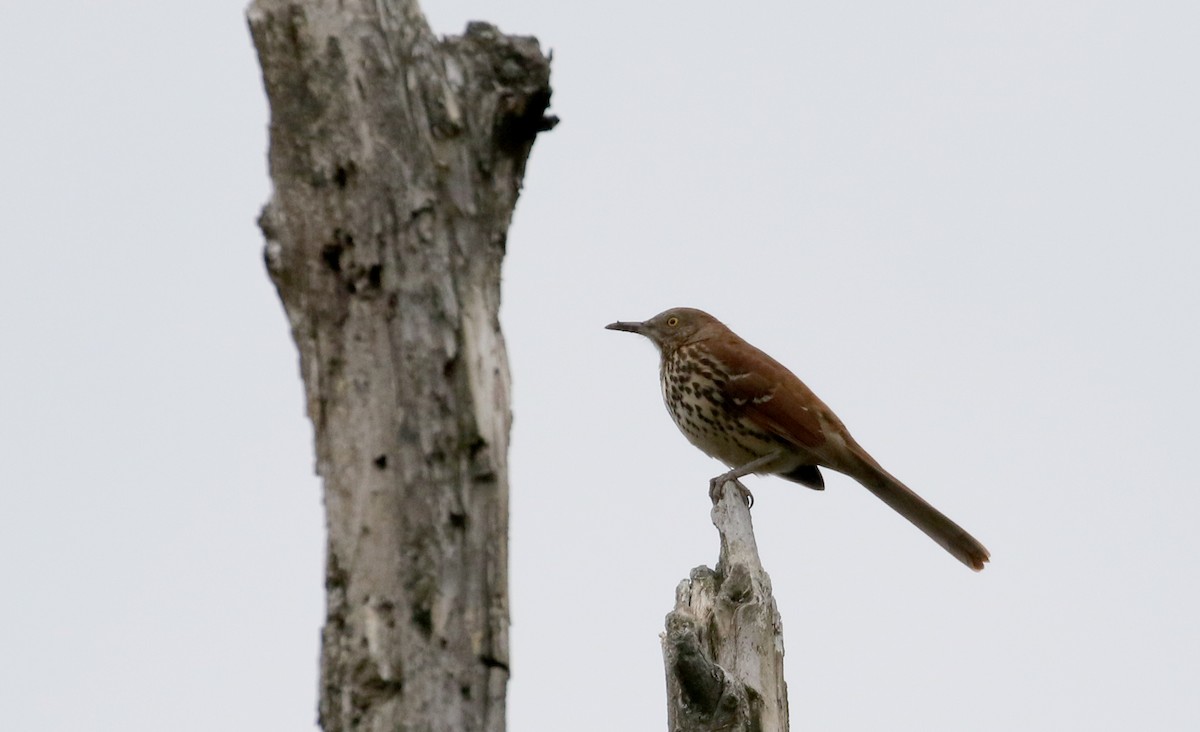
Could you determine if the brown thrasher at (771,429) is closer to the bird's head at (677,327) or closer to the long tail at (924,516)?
the long tail at (924,516)

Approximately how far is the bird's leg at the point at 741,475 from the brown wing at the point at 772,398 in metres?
0.15

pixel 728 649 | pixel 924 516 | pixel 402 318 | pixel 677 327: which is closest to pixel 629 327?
pixel 677 327

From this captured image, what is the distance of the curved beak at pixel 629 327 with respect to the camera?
8031mm

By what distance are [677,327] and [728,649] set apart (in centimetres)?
329

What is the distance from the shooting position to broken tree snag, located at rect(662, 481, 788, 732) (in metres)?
4.41

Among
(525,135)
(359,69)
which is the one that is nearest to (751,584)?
(525,135)

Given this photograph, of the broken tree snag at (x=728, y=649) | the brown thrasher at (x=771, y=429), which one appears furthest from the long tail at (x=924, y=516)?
the broken tree snag at (x=728, y=649)

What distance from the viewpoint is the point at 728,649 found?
4.79 metres

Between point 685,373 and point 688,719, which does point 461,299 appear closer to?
point 688,719

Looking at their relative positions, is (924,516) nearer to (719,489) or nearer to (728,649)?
(719,489)

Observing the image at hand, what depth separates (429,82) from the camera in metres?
3.19

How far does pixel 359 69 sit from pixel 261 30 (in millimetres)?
246

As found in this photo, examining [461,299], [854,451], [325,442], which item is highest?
[854,451]

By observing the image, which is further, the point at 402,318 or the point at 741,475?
the point at 741,475
